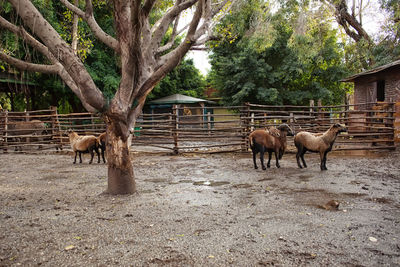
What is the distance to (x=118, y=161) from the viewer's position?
4914 millimetres

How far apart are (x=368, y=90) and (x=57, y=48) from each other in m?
16.7

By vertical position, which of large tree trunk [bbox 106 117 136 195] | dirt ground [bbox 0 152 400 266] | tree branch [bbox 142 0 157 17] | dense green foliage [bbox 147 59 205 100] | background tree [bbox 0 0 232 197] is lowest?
dirt ground [bbox 0 152 400 266]

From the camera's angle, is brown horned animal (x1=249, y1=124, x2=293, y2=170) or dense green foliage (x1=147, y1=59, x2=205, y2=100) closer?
brown horned animal (x1=249, y1=124, x2=293, y2=170)

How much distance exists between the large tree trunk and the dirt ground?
23cm

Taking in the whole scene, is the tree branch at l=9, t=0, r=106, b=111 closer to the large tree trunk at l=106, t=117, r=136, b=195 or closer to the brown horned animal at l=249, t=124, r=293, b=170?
the large tree trunk at l=106, t=117, r=136, b=195

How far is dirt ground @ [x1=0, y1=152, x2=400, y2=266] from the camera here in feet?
9.15

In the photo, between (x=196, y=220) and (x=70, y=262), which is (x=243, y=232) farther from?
(x=70, y=262)

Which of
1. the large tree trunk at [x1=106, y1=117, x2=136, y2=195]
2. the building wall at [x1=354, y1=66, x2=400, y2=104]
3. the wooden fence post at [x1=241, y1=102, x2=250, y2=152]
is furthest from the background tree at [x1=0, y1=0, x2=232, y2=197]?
the building wall at [x1=354, y1=66, x2=400, y2=104]

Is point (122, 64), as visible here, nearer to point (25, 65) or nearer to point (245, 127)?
point (25, 65)

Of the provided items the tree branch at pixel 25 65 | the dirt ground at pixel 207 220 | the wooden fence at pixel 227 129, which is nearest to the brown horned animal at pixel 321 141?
the dirt ground at pixel 207 220

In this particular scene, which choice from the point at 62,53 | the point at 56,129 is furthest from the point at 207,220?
the point at 56,129

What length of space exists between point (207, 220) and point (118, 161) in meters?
1.96

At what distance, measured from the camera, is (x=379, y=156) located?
9156 mm

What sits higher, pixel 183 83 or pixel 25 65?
pixel 183 83
